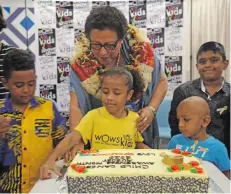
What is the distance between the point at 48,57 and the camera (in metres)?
1.74

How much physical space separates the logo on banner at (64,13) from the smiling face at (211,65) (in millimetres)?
753

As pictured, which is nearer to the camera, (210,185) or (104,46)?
(210,185)

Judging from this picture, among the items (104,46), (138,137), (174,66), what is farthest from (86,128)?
(174,66)

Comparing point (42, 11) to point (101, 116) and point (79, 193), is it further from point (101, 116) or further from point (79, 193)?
point (79, 193)

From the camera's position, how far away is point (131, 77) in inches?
41.4

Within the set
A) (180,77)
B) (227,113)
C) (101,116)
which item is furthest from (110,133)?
(180,77)

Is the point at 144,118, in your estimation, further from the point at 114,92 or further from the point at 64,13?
the point at 64,13

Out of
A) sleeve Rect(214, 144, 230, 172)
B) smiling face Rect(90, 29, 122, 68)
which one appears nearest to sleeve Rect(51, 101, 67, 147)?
smiling face Rect(90, 29, 122, 68)

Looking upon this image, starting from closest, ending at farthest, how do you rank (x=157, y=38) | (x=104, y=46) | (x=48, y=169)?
(x=48, y=169) < (x=104, y=46) < (x=157, y=38)

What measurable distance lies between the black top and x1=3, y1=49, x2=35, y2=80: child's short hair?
56 centimetres

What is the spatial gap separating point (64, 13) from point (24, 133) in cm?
83

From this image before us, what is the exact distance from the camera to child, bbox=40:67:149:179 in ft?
3.28

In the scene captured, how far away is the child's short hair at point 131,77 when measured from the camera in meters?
1.02

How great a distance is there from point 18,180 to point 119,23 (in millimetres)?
612
